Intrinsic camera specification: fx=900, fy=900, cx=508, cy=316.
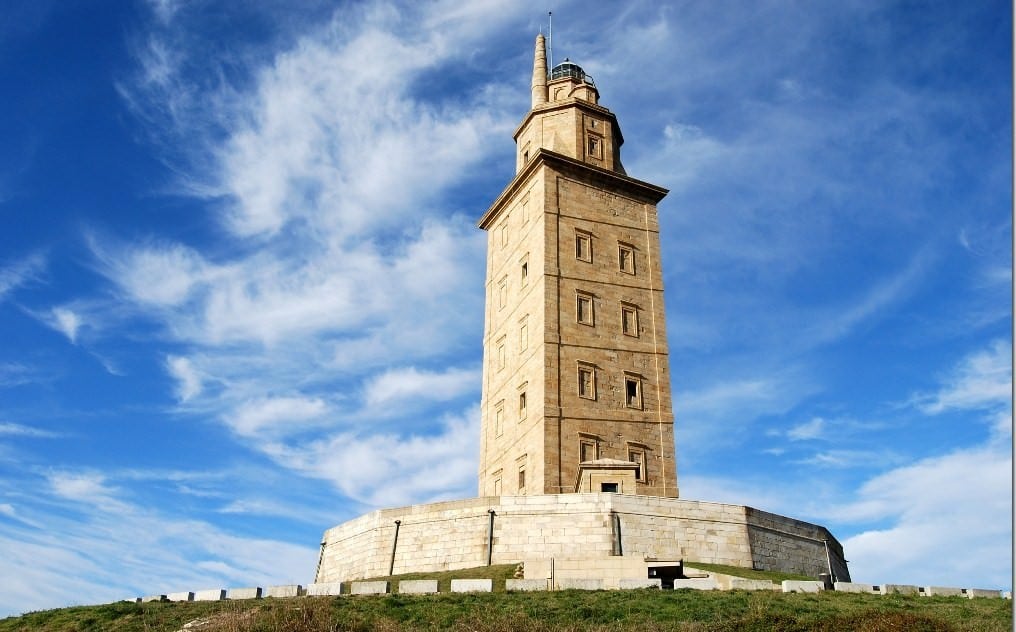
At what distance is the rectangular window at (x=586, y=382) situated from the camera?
126ft

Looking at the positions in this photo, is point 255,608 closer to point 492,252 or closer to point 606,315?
point 606,315

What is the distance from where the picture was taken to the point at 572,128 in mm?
45500

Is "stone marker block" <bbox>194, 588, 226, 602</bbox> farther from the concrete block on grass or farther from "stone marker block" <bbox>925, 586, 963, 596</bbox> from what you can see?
"stone marker block" <bbox>925, 586, 963, 596</bbox>

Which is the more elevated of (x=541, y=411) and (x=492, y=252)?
(x=492, y=252)

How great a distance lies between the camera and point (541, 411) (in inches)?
1475

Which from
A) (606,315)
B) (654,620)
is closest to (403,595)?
(654,620)

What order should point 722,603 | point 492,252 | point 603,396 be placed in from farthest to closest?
point 492,252 < point 603,396 < point 722,603

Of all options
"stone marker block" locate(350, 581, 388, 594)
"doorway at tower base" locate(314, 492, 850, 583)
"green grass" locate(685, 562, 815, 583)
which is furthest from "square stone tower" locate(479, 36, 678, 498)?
"stone marker block" locate(350, 581, 388, 594)

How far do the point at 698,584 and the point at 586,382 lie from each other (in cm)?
1456

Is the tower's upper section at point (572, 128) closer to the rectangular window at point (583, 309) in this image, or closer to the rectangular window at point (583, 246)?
the rectangular window at point (583, 246)

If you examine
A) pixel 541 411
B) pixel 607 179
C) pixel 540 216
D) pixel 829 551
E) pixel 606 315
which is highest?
pixel 607 179

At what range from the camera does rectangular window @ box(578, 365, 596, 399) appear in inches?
1512

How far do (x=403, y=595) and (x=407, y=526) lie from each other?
8.92 metres

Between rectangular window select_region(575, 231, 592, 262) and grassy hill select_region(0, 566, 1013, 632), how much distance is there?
20.3m
